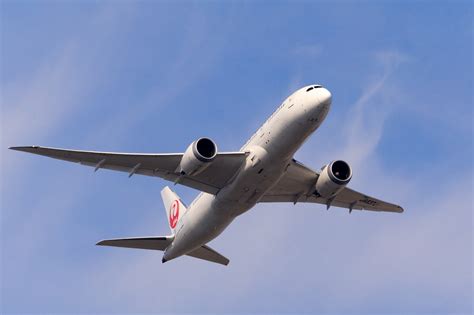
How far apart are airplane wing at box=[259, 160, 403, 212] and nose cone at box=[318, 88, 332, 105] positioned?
5425 mm

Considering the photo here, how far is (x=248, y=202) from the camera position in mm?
42844

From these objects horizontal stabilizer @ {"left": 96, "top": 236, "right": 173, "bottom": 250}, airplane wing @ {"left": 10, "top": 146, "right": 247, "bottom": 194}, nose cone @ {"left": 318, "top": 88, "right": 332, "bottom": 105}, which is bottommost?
horizontal stabilizer @ {"left": 96, "top": 236, "right": 173, "bottom": 250}

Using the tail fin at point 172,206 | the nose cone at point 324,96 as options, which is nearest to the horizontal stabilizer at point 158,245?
the tail fin at point 172,206

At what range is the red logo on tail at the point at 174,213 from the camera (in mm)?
51250

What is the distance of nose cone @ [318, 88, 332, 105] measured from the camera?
129ft

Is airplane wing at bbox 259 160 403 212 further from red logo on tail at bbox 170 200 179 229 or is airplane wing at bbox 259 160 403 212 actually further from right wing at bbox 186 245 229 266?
red logo on tail at bbox 170 200 179 229

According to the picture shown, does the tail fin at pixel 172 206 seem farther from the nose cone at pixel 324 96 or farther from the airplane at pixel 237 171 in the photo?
the nose cone at pixel 324 96

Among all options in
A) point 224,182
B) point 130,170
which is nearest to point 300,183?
point 224,182

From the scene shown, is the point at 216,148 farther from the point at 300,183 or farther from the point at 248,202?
the point at 300,183

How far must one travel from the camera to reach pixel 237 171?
41.9 m

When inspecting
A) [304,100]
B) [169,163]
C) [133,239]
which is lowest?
[133,239]

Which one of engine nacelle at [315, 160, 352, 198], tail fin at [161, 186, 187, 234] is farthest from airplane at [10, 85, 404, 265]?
tail fin at [161, 186, 187, 234]

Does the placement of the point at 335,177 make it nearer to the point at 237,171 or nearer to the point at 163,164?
the point at 237,171

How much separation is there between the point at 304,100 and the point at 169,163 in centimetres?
745
